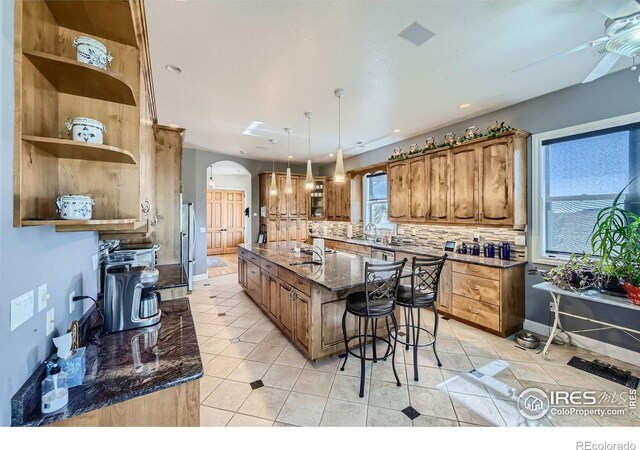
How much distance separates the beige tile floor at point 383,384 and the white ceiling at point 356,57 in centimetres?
294

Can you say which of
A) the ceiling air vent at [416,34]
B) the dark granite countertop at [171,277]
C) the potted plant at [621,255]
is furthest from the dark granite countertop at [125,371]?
the potted plant at [621,255]

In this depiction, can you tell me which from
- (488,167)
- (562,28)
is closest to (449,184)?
(488,167)

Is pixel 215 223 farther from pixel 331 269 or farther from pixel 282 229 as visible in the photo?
pixel 331 269

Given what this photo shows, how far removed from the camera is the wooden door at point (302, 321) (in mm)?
2633

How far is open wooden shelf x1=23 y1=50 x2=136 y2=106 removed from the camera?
97cm

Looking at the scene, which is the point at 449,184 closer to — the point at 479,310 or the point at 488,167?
the point at 488,167

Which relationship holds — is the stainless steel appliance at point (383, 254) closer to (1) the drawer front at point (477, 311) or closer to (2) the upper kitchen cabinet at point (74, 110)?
(1) the drawer front at point (477, 311)

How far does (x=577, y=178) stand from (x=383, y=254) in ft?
8.92

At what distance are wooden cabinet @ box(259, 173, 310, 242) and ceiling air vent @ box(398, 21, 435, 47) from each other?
4.99m

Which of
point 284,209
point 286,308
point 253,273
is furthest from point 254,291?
point 284,209

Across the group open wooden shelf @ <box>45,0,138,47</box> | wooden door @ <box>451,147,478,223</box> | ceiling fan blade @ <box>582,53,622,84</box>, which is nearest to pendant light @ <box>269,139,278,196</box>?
wooden door @ <box>451,147,478,223</box>

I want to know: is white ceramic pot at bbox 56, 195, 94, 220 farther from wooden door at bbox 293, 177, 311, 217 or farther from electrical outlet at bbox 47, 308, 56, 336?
wooden door at bbox 293, 177, 311, 217

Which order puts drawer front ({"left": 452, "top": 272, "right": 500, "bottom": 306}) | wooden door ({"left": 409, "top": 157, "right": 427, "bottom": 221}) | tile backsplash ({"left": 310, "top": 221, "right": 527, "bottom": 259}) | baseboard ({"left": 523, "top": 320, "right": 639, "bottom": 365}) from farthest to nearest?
wooden door ({"left": 409, "top": 157, "right": 427, "bottom": 221}) → tile backsplash ({"left": 310, "top": 221, "right": 527, "bottom": 259}) → drawer front ({"left": 452, "top": 272, "right": 500, "bottom": 306}) → baseboard ({"left": 523, "top": 320, "right": 639, "bottom": 365})

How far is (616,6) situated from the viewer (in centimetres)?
151
